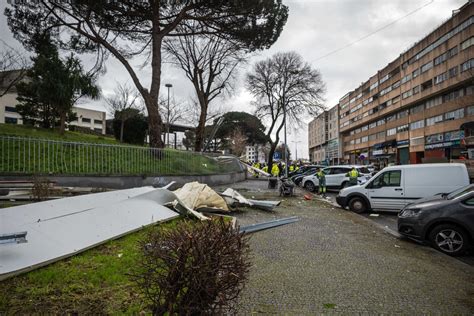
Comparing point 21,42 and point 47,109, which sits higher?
point 21,42

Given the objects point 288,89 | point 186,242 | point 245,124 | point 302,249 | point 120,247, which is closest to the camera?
point 186,242

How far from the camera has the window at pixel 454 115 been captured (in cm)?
3481

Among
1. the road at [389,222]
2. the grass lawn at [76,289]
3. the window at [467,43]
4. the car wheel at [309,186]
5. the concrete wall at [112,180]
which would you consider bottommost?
the road at [389,222]

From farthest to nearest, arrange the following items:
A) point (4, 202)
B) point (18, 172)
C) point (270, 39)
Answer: point (270, 39)
point (18, 172)
point (4, 202)

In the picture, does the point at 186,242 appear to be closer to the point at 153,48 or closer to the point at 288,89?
the point at 153,48

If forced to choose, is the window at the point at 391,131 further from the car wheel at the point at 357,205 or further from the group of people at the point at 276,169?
the car wheel at the point at 357,205

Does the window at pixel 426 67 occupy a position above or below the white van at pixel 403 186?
above

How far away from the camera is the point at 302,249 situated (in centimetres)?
505

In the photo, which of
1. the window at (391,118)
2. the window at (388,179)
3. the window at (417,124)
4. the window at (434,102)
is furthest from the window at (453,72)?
the window at (388,179)

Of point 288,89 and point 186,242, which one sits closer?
point 186,242

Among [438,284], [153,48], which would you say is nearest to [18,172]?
[153,48]

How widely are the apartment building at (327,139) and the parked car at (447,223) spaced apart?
226 feet

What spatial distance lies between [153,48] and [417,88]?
144 ft

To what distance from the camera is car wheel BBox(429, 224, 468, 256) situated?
5.32 metres
